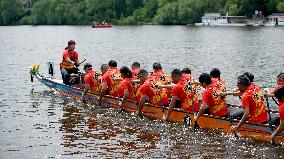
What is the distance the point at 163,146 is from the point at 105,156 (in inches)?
86.9

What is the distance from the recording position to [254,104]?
17.7 meters

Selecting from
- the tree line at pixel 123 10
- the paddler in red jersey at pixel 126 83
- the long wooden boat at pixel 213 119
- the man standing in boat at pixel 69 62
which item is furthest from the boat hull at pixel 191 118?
the tree line at pixel 123 10

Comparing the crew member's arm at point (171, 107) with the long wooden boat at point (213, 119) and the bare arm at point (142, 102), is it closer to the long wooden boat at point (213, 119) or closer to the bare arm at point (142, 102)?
the long wooden boat at point (213, 119)

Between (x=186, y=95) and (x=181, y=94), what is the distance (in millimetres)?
225

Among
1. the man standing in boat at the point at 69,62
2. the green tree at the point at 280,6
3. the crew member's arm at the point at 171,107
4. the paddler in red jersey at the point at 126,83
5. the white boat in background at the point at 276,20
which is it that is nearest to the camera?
the crew member's arm at the point at 171,107

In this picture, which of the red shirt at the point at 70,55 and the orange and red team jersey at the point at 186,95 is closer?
the orange and red team jersey at the point at 186,95

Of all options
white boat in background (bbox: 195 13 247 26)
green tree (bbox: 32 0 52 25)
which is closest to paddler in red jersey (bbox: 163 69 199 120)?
white boat in background (bbox: 195 13 247 26)

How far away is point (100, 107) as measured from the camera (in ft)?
83.6

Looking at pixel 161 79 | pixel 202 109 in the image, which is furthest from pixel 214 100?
pixel 161 79

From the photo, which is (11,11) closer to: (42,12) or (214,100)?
(42,12)

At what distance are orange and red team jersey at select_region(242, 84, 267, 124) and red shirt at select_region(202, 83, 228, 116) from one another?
1555 mm

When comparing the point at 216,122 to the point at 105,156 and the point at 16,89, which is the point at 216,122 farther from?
the point at 16,89

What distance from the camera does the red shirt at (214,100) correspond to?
19047 millimetres

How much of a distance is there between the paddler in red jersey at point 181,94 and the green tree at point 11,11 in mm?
160473
